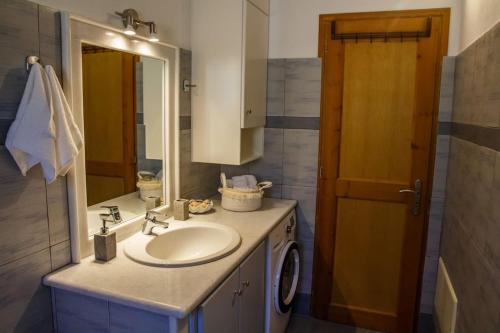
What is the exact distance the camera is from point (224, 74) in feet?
7.93

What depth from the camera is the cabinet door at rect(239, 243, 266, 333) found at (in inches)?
74.2

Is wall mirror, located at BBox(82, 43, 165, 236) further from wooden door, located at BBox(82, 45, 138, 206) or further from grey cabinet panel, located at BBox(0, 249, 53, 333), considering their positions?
grey cabinet panel, located at BBox(0, 249, 53, 333)

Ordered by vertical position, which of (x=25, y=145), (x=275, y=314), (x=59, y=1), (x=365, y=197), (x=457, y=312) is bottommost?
(x=275, y=314)

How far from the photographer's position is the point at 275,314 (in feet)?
7.94

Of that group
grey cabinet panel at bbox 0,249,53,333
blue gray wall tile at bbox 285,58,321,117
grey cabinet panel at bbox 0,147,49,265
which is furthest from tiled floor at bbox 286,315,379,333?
grey cabinet panel at bbox 0,147,49,265

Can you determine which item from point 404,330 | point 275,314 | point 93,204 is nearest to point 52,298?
point 93,204

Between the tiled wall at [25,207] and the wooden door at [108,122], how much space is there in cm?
19

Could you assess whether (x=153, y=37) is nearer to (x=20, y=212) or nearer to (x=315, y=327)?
(x=20, y=212)

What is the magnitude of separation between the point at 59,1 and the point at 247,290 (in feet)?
4.84

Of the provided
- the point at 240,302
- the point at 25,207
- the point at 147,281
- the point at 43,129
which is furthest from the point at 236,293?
A: the point at 43,129

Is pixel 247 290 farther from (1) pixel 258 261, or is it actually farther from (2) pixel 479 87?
(2) pixel 479 87

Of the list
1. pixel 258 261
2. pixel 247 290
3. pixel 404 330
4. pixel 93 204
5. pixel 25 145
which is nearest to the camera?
pixel 25 145

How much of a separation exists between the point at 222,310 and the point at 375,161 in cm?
154

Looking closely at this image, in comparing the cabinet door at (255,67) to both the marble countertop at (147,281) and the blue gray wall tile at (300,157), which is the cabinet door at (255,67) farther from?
the marble countertop at (147,281)
